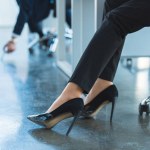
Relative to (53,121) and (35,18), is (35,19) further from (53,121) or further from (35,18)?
(53,121)

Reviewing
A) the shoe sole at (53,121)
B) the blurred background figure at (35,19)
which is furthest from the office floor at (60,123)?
the blurred background figure at (35,19)

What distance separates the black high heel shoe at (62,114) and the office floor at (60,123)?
0.11 ft

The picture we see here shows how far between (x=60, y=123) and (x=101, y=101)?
0.58 feet

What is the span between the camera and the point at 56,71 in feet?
8.75

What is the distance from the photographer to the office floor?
1.22 m

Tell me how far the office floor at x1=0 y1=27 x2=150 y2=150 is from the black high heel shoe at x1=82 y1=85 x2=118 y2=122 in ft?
0.11

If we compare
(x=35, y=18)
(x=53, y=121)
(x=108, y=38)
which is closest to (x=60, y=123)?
(x=53, y=121)

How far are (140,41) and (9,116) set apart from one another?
735 millimetres

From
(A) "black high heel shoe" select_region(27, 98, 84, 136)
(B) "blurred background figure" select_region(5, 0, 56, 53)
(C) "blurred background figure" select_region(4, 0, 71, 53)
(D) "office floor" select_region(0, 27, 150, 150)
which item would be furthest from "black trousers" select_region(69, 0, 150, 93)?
(B) "blurred background figure" select_region(5, 0, 56, 53)

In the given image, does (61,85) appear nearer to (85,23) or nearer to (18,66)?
(85,23)

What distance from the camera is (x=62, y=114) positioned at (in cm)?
130

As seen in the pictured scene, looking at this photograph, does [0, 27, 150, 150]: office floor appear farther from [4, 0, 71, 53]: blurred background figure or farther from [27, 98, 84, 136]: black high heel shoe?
[4, 0, 71, 53]: blurred background figure

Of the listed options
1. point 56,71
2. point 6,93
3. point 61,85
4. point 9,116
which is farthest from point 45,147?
point 56,71

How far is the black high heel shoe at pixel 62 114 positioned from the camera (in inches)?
50.3
